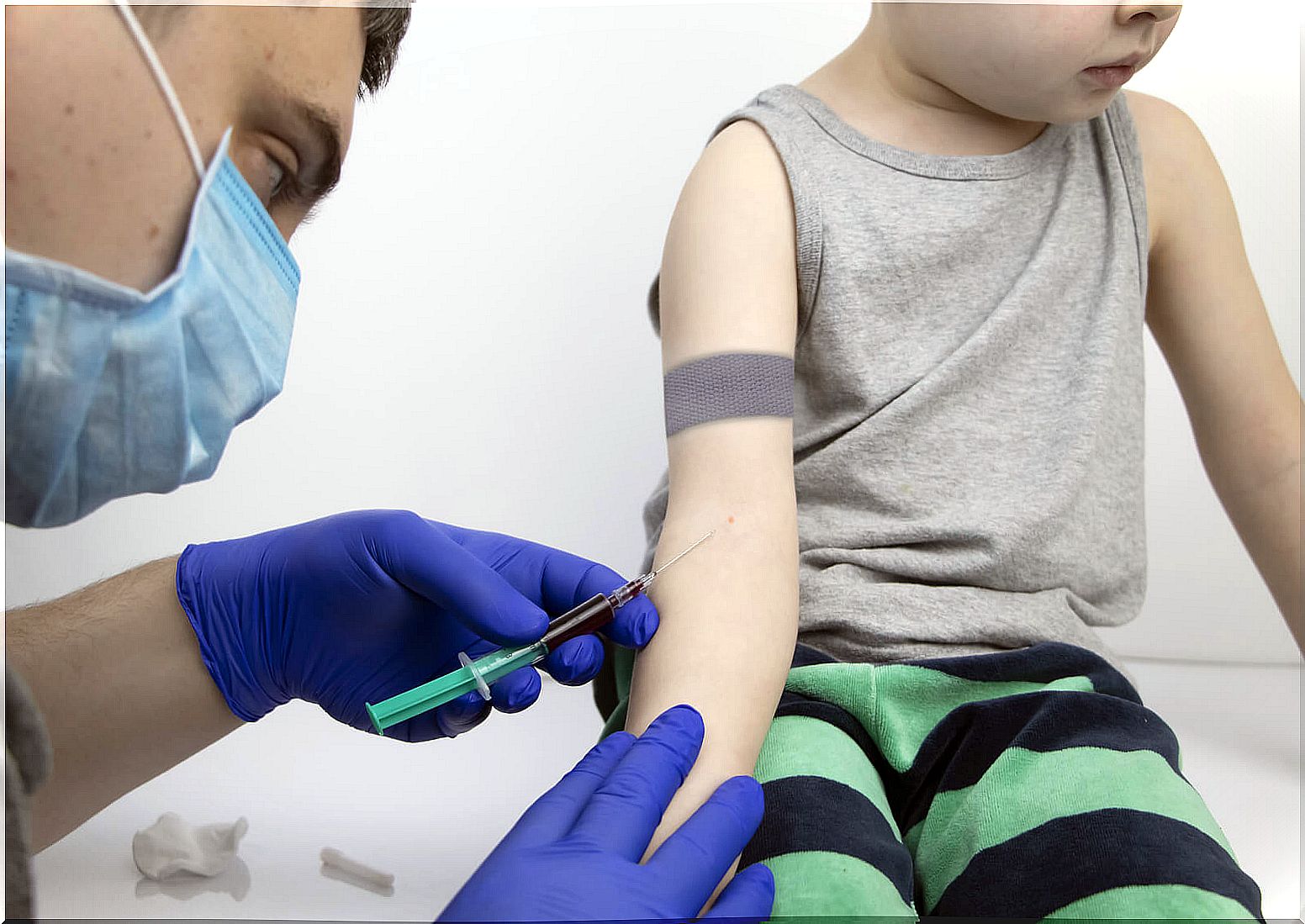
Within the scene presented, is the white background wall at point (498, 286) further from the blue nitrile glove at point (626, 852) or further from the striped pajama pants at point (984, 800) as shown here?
the blue nitrile glove at point (626, 852)

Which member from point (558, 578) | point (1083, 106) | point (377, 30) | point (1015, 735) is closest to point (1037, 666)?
point (1015, 735)

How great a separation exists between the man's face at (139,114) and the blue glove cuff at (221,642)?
0.40m

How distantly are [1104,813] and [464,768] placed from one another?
827mm

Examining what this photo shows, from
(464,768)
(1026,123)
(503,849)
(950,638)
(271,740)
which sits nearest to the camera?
(503,849)

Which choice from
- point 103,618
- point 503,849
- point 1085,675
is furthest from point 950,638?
point 103,618

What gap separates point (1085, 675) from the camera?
3.57ft

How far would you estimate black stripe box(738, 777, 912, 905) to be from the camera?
0.87m

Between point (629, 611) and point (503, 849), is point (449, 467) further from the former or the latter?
point (503, 849)

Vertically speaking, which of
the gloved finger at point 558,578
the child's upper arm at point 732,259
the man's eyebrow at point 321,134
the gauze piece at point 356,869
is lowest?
the gauze piece at point 356,869

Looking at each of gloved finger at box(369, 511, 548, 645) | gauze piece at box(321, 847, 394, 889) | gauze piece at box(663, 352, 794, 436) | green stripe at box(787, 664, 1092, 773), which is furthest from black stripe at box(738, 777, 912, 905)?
gauze piece at box(321, 847, 394, 889)

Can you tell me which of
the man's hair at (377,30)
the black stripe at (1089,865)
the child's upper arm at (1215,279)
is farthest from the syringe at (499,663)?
the child's upper arm at (1215,279)

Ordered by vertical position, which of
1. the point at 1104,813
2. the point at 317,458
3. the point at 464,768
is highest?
the point at 317,458

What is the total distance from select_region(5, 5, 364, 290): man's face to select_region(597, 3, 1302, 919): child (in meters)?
0.40

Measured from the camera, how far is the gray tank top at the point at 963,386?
1158 mm
